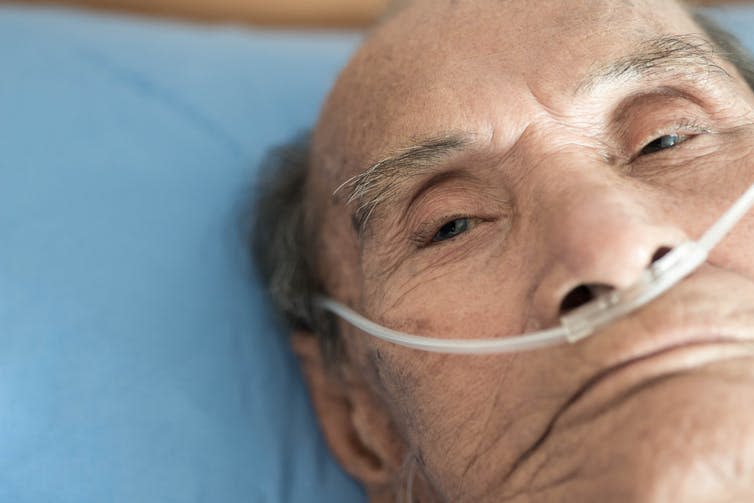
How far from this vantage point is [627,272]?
83 centimetres

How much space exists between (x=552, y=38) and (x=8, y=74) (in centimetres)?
117

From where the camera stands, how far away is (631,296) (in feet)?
2.77

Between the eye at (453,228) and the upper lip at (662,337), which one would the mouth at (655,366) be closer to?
the upper lip at (662,337)

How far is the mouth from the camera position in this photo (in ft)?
2.65

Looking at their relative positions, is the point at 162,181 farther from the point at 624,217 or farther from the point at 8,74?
the point at 624,217

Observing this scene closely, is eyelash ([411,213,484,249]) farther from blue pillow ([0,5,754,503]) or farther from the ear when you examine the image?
blue pillow ([0,5,754,503])

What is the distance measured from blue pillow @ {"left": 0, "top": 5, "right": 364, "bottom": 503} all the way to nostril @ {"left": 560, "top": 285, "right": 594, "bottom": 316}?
28.3 inches

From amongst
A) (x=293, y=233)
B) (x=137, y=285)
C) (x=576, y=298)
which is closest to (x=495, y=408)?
(x=576, y=298)

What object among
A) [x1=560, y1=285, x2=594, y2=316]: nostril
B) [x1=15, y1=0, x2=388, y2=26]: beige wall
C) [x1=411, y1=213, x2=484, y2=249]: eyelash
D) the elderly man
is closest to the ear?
the elderly man

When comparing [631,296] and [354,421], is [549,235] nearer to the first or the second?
[631,296]

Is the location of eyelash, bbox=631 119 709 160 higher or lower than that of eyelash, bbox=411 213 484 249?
lower

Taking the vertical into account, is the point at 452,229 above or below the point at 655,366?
above

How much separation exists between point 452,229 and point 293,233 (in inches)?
17.7

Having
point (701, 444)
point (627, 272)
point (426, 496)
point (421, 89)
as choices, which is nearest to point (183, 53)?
point (421, 89)
